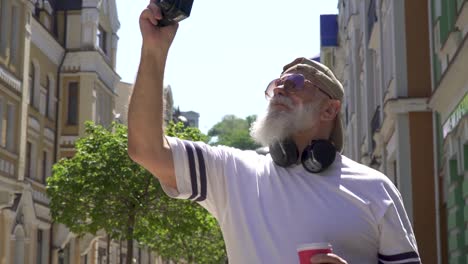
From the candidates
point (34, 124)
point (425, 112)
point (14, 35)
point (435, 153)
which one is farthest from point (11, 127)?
point (435, 153)

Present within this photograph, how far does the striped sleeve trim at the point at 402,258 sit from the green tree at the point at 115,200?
25.4 m

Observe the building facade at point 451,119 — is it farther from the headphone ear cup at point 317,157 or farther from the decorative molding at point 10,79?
the decorative molding at point 10,79

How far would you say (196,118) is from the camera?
123 metres

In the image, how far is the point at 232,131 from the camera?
124m

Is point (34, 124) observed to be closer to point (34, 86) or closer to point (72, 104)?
point (34, 86)

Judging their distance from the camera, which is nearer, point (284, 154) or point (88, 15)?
point (284, 154)

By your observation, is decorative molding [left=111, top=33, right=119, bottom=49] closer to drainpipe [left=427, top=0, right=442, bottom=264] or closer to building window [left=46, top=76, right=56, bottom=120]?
building window [left=46, top=76, right=56, bottom=120]

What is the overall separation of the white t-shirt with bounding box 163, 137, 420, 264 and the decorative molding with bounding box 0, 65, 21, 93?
90.3 feet

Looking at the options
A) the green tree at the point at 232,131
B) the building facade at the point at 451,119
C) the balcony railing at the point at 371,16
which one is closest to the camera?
the building facade at the point at 451,119

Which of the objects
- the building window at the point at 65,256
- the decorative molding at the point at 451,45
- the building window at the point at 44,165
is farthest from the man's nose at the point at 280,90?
the building window at the point at 65,256

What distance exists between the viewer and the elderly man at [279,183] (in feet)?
11.0

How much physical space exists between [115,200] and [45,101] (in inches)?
433

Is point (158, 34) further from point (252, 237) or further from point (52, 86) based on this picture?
point (52, 86)

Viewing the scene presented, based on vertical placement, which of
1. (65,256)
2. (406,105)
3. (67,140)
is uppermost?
(67,140)
